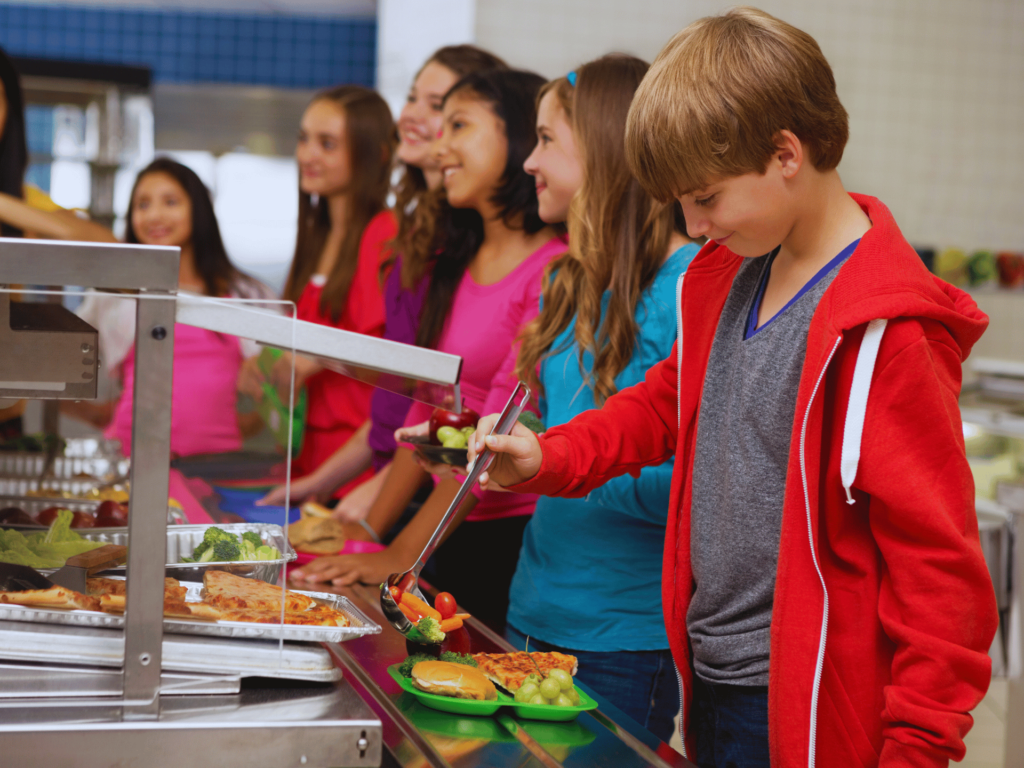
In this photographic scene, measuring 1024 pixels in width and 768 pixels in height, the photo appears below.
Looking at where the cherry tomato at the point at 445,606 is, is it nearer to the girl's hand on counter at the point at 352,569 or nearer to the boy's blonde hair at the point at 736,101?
the girl's hand on counter at the point at 352,569

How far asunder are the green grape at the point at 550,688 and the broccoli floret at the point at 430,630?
0.15 metres

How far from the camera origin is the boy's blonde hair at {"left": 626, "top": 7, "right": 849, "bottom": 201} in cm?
98

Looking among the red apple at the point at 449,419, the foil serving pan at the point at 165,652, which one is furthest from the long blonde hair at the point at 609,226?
the foil serving pan at the point at 165,652

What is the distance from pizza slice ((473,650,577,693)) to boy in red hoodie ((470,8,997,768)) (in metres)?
0.16

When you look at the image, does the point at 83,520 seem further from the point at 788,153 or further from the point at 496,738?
the point at 788,153

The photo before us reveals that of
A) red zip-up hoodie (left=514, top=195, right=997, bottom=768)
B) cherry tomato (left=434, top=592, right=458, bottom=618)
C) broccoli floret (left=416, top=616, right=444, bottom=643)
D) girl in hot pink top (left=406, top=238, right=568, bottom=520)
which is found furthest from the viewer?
girl in hot pink top (left=406, top=238, right=568, bottom=520)

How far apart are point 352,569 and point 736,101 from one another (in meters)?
0.98

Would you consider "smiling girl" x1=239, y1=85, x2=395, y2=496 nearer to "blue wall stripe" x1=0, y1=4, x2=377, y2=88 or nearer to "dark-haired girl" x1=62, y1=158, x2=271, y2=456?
"dark-haired girl" x1=62, y1=158, x2=271, y2=456

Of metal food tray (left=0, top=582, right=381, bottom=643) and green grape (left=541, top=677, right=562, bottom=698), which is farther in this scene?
green grape (left=541, top=677, right=562, bottom=698)

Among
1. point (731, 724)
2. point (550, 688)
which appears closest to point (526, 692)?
point (550, 688)

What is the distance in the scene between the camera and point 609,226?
5.05ft

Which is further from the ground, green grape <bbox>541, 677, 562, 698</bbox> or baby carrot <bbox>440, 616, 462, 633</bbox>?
baby carrot <bbox>440, 616, 462, 633</bbox>

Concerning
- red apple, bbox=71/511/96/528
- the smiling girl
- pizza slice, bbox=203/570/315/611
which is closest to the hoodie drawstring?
pizza slice, bbox=203/570/315/611

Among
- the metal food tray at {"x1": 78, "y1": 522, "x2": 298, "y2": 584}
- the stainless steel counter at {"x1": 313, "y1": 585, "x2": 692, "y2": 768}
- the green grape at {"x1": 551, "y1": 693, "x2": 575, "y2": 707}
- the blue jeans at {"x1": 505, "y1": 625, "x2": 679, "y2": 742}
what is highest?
the metal food tray at {"x1": 78, "y1": 522, "x2": 298, "y2": 584}
